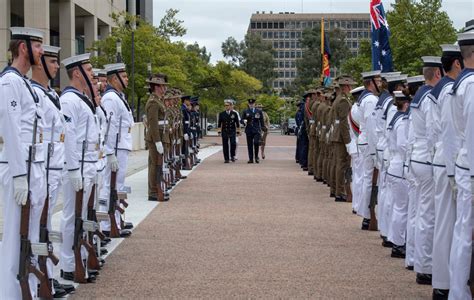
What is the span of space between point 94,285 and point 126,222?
14.2 feet

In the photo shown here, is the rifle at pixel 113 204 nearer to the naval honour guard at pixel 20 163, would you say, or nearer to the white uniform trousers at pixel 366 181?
the white uniform trousers at pixel 366 181

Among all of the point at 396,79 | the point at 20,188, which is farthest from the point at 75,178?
the point at 396,79

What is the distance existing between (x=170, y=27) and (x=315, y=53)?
69806 mm

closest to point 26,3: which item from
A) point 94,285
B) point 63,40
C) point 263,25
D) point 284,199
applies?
point 63,40

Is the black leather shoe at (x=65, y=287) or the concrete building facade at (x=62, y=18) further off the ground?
the concrete building facade at (x=62, y=18)

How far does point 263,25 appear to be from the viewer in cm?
18962

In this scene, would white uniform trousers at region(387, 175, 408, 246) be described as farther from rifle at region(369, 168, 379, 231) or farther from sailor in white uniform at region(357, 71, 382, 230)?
rifle at region(369, 168, 379, 231)

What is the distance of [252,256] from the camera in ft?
31.8

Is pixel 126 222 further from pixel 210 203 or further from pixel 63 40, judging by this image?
pixel 63 40

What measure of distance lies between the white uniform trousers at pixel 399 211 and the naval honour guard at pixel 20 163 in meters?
4.58

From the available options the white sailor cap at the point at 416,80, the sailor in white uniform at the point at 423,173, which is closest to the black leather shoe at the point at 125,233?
the white sailor cap at the point at 416,80

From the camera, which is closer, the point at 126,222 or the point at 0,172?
the point at 0,172

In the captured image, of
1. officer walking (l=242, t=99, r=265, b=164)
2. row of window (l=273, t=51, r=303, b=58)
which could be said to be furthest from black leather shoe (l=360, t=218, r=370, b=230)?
row of window (l=273, t=51, r=303, b=58)

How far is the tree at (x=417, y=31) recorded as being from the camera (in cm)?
4750
